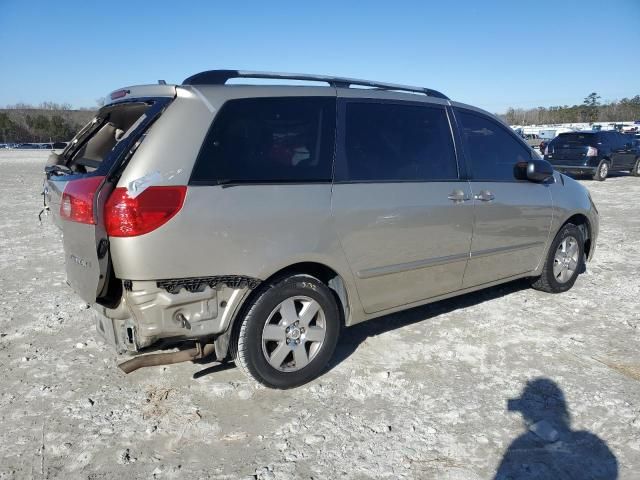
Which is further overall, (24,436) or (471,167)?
(471,167)

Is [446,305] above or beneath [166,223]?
beneath

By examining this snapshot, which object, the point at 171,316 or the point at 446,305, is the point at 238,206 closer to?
the point at 171,316

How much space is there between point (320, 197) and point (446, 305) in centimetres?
221

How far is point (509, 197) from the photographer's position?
422 centimetres

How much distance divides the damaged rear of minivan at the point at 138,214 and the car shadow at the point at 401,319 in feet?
4.29

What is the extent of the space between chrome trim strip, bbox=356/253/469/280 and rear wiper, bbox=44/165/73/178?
6.77 ft

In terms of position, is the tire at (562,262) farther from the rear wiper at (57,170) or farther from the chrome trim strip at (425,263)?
the rear wiper at (57,170)

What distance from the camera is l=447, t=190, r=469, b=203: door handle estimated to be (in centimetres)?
376

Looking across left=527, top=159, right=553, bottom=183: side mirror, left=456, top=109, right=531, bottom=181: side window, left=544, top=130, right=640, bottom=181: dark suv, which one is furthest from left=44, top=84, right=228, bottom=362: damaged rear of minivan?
left=544, top=130, right=640, bottom=181: dark suv

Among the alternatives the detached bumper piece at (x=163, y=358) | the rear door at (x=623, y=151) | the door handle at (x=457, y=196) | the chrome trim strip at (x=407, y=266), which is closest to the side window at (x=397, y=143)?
the door handle at (x=457, y=196)

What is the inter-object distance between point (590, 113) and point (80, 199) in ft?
273

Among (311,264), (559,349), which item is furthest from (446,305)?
(311,264)

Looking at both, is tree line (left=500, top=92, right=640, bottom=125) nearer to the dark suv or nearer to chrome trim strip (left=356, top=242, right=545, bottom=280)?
the dark suv

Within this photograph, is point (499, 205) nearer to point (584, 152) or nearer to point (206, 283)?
point (206, 283)
